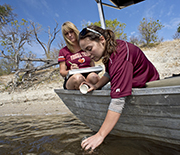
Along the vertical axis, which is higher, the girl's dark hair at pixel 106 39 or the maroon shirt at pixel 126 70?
the girl's dark hair at pixel 106 39

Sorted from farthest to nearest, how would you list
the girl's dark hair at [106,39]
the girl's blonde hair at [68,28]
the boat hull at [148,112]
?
the girl's blonde hair at [68,28] → the girl's dark hair at [106,39] → the boat hull at [148,112]

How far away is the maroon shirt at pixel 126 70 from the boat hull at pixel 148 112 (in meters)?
0.15

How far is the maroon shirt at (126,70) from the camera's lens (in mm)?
1105

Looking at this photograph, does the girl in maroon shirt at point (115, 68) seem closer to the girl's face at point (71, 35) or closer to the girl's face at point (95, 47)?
the girl's face at point (95, 47)

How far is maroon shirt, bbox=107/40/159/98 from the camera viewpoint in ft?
3.63

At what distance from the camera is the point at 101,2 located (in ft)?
17.6

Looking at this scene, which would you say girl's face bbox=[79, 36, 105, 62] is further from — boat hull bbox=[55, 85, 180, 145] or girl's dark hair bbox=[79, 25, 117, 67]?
boat hull bbox=[55, 85, 180, 145]

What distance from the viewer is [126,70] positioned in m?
1.12

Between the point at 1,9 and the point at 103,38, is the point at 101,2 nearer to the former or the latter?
the point at 103,38

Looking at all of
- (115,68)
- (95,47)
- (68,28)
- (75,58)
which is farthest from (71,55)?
(115,68)

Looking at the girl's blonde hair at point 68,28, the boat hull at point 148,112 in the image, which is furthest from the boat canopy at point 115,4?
the boat hull at point 148,112

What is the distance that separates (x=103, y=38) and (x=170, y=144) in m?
1.38

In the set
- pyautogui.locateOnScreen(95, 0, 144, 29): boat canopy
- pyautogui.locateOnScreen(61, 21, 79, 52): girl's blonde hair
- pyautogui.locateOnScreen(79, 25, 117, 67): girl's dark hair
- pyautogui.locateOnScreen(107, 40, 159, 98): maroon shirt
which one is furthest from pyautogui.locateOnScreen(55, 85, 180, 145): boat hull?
pyautogui.locateOnScreen(95, 0, 144, 29): boat canopy

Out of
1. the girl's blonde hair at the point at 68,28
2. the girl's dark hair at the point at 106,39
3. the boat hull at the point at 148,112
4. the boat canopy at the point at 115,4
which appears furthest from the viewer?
the boat canopy at the point at 115,4
